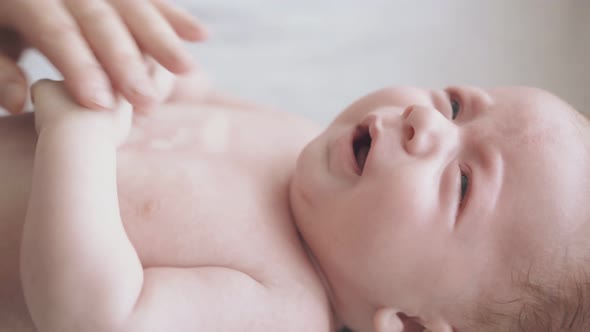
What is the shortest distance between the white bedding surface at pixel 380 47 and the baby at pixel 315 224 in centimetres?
52

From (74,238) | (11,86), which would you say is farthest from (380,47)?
(74,238)

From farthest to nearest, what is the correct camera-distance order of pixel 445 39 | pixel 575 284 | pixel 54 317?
pixel 445 39
pixel 575 284
pixel 54 317

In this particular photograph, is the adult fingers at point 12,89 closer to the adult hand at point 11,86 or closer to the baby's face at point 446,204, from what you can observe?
the adult hand at point 11,86

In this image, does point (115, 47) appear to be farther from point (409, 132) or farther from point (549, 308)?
point (549, 308)

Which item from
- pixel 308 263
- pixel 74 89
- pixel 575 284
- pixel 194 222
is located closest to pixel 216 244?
pixel 194 222

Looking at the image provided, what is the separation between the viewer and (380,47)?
62.6 inches

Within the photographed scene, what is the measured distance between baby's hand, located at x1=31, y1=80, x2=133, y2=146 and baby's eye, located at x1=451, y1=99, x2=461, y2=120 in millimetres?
503

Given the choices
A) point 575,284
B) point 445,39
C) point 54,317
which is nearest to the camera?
point 54,317

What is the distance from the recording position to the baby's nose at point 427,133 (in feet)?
2.96

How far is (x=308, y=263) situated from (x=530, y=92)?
43 cm

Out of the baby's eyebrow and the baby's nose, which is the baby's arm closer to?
the baby's nose

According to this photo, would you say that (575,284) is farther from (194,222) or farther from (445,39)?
(445,39)

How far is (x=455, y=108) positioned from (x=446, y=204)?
0.71ft

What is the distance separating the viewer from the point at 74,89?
783 millimetres
